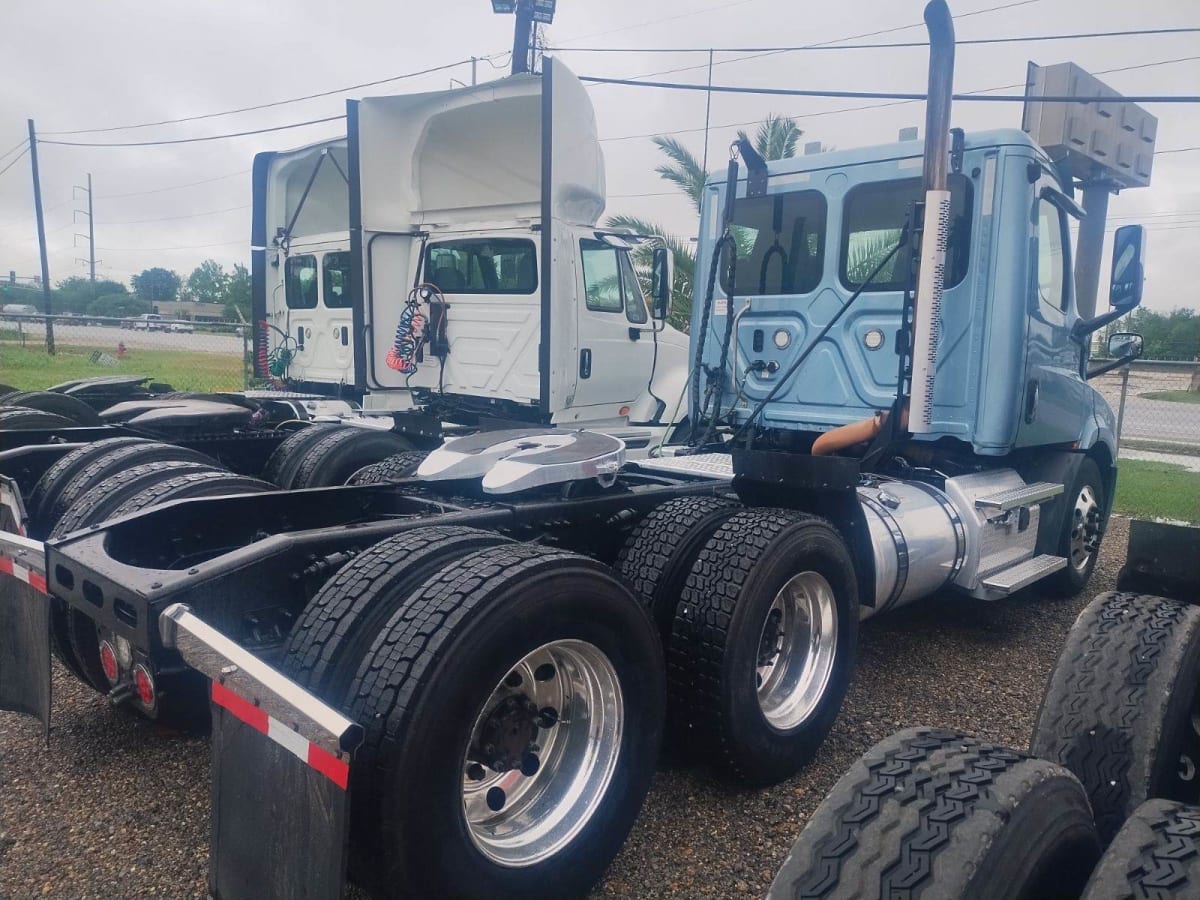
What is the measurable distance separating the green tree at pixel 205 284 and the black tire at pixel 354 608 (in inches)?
2680

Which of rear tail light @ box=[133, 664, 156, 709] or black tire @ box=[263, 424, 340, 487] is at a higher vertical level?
black tire @ box=[263, 424, 340, 487]

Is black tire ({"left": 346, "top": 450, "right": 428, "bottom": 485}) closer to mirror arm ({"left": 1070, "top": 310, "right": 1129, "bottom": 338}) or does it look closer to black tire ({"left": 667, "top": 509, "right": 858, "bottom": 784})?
black tire ({"left": 667, "top": 509, "right": 858, "bottom": 784})

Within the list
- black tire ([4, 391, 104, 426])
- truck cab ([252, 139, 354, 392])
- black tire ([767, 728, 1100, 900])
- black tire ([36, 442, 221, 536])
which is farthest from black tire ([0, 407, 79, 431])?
black tire ([767, 728, 1100, 900])

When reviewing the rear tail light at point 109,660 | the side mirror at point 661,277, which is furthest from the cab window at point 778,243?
the rear tail light at point 109,660

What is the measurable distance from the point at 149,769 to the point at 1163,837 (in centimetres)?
320

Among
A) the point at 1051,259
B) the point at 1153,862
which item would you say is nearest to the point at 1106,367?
the point at 1051,259

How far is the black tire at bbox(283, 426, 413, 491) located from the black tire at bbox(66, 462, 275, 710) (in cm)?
131

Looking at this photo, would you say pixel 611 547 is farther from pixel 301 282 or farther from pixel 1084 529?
pixel 301 282

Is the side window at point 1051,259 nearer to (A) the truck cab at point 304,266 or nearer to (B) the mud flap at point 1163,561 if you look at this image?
(B) the mud flap at point 1163,561

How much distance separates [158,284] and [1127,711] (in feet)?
266

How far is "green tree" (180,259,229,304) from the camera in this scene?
67.9 meters

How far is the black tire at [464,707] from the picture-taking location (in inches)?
81.4

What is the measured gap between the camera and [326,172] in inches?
337

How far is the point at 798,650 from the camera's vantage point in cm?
375
